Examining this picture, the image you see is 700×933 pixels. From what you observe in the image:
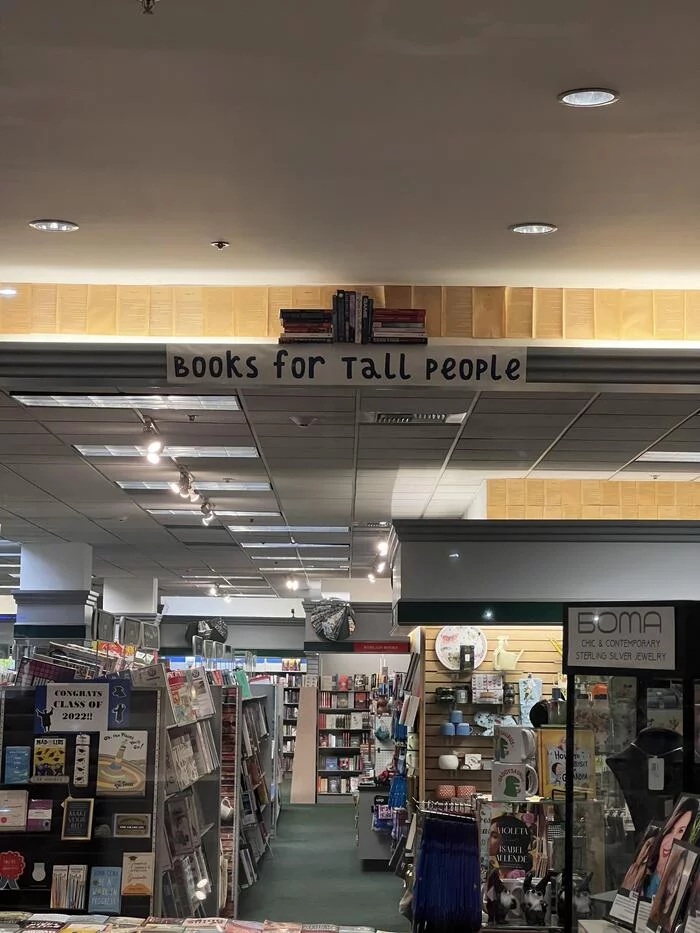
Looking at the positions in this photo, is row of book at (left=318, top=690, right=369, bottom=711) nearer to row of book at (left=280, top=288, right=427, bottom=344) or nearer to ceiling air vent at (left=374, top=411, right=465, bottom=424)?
ceiling air vent at (left=374, top=411, right=465, bottom=424)

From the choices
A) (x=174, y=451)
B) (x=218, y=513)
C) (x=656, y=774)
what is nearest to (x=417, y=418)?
(x=174, y=451)

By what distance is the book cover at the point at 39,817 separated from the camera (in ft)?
16.5

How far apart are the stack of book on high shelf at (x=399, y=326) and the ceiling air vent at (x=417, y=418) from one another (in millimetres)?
2180

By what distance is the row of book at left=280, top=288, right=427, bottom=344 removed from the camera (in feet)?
18.9

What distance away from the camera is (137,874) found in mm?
4949

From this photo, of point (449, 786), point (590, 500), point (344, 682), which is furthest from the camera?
point (344, 682)

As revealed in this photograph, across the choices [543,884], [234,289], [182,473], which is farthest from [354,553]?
[543,884]

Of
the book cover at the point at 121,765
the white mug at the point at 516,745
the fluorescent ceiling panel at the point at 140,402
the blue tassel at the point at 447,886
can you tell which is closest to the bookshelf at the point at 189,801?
the book cover at the point at 121,765

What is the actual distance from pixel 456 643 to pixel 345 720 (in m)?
9.62

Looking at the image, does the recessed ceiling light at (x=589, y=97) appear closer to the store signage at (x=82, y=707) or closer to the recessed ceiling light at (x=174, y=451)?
the store signage at (x=82, y=707)

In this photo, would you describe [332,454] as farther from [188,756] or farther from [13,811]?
[13,811]

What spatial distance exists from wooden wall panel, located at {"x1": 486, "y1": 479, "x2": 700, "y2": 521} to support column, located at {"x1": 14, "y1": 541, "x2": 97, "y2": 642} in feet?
25.8

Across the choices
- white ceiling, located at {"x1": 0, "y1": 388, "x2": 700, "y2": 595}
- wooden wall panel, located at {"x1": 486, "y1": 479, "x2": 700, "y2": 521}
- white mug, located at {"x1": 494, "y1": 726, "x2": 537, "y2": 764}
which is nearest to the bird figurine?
wooden wall panel, located at {"x1": 486, "y1": 479, "x2": 700, "y2": 521}

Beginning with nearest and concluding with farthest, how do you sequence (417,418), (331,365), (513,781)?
(513,781) → (331,365) → (417,418)
